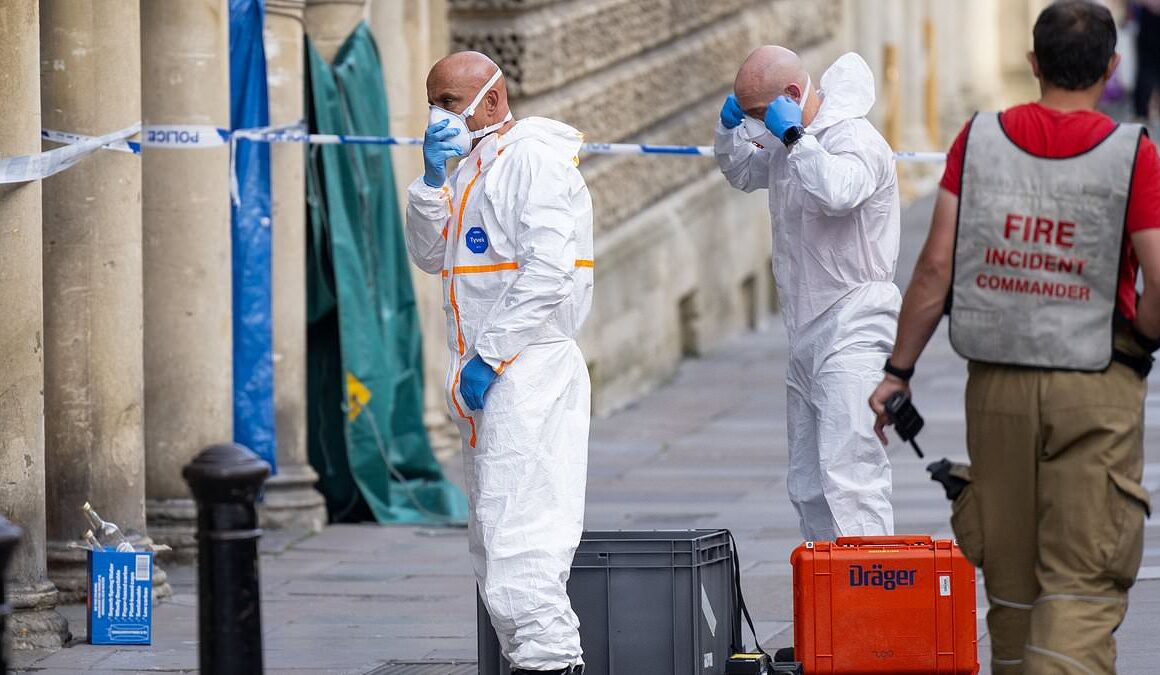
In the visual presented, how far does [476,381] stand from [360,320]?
4.30 metres

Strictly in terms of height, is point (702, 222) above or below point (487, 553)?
above

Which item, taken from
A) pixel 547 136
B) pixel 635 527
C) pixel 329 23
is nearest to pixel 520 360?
pixel 547 136

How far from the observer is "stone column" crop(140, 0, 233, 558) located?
8938 mm

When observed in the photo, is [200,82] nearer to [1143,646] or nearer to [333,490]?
[333,490]

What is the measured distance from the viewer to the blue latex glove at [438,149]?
20.6 feet

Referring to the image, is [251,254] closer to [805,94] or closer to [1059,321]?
[805,94]

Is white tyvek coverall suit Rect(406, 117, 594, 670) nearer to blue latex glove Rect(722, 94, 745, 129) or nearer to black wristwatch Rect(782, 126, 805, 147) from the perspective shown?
black wristwatch Rect(782, 126, 805, 147)

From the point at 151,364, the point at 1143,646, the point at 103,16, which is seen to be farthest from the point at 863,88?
the point at 151,364

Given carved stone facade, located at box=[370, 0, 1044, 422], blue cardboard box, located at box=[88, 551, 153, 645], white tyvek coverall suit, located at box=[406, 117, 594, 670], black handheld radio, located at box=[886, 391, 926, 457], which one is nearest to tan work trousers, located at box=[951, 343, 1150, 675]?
black handheld radio, located at box=[886, 391, 926, 457]

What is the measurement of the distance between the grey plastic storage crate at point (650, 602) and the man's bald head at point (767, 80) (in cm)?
141

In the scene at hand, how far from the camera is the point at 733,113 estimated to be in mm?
7066

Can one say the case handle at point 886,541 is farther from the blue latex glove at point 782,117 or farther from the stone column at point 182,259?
the stone column at point 182,259

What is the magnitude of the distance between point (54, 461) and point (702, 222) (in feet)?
25.3

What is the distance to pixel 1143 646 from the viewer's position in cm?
698
